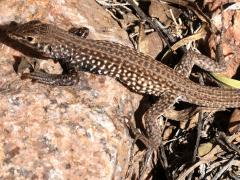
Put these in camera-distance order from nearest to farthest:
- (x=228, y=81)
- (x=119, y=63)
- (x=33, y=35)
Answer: (x=33, y=35)
(x=119, y=63)
(x=228, y=81)

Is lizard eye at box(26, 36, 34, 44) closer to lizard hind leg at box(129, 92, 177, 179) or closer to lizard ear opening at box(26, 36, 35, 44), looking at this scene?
lizard ear opening at box(26, 36, 35, 44)

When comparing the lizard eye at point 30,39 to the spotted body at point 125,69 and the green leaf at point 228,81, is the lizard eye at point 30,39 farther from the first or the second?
the green leaf at point 228,81

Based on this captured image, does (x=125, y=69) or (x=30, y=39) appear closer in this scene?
(x=30, y=39)

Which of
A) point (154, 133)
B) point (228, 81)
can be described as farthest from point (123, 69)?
point (228, 81)

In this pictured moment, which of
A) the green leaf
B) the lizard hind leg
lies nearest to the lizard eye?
the lizard hind leg

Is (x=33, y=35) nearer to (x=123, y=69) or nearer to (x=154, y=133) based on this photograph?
(x=123, y=69)

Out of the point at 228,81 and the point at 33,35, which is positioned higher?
the point at 33,35

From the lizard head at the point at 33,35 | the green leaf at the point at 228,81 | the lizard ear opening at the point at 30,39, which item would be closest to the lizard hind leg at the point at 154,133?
the green leaf at the point at 228,81

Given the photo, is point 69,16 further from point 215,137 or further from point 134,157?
point 215,137
